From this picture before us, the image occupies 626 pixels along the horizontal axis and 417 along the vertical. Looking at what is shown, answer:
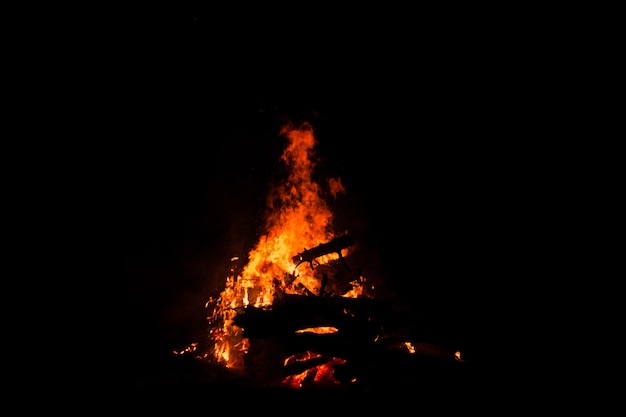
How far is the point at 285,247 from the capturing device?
8.04 m

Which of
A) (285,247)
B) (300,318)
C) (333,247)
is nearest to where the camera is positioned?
(300,318)

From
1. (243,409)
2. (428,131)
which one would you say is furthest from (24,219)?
(428,131)

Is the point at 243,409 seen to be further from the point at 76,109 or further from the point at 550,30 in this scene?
the point at 76,109

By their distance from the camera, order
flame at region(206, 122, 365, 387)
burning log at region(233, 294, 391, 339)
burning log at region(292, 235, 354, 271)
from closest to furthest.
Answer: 1. burning log at region(233, 294, 391, 339)
2. burning log at region(292, 235, 354, 271)
3. flame at region(206, 122, 365, 387)

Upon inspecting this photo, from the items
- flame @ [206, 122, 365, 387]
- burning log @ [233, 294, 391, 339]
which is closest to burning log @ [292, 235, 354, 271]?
flame @ [206, 122, 365, 387]

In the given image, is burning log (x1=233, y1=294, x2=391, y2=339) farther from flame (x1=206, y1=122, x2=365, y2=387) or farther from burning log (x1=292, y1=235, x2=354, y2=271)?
flame (x1=206, y1=122, x2=365, y2=387)

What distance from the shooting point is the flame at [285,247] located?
A: 6.79m

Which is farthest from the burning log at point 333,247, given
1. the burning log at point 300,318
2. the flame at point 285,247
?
the burning log at point 300,318

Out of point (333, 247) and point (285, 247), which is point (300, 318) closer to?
point (333, 247)

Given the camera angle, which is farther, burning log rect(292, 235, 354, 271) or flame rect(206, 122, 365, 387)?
flame rect(206, 122, 365, 387)

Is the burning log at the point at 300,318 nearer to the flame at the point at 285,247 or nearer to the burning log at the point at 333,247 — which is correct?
the burning log at the point at 333,247

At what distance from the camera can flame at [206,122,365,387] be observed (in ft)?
22.3

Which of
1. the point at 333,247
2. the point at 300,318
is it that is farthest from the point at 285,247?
the point at 300,318

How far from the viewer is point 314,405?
2391 millimetres
